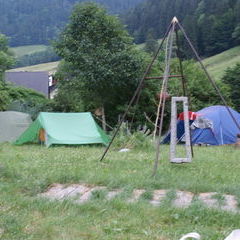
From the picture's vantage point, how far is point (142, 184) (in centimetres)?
617

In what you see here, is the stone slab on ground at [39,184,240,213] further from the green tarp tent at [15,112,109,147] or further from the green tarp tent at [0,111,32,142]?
the green tarp tent at [0,111,32,142]

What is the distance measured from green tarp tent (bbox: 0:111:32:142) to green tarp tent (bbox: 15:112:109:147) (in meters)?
2.53

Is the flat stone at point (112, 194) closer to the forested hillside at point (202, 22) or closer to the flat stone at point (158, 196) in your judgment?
the flat stone at point (158, 196)

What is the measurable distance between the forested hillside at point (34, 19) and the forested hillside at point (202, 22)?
41.5m

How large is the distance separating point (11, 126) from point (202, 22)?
169 feet

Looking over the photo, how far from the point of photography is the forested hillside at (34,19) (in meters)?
124

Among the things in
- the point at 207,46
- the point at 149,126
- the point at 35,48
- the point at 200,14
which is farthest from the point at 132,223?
the point at 35,48

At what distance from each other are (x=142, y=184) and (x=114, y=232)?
1853 mm

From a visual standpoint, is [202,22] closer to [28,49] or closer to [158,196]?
[158,196]

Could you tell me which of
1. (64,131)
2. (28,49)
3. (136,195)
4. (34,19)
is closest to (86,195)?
(136,195)

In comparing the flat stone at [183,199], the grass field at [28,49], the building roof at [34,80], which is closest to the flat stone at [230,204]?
the flat stone at [183,199]

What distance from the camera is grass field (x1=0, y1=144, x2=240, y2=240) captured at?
4.36 m

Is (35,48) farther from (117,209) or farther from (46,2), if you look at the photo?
(117,209)

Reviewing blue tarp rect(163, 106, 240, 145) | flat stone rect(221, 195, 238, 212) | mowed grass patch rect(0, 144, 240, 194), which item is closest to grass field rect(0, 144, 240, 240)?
mowed grass patch rect(0, 144, 240, 194)
